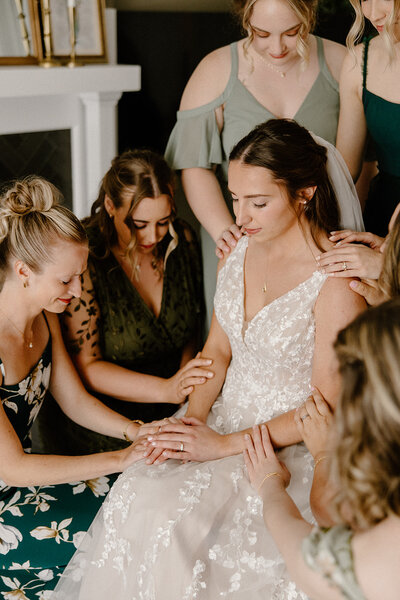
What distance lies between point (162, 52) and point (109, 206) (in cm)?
125

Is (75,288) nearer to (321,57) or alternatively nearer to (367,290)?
(367,290)

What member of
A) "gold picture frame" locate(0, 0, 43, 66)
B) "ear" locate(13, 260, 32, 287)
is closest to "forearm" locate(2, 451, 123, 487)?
"ear" locate(13, 260, 32, 287)

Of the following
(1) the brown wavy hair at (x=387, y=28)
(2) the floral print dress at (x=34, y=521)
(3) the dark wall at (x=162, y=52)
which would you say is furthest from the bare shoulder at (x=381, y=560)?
(3) the dark wall at (x=162, y=52)

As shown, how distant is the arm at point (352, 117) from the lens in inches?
84.2

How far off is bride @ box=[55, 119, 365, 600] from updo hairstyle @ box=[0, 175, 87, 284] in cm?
47

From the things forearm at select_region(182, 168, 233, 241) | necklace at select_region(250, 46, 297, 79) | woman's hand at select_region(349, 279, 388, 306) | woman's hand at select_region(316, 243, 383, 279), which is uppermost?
necklace at select_region(250, 46, 297, 79)

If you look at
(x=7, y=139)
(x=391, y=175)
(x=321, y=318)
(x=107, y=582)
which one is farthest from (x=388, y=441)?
(x=7, y=139)

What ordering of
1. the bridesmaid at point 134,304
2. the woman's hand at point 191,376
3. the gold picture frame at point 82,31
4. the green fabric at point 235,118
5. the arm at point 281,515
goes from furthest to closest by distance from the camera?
the gold picture frame at point 82,31
the green fabric at point 235,118
the bridesmaid at point 134,304
the woman's hand at point 191,376
the arm at point 281,515

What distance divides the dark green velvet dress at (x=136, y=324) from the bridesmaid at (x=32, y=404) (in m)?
0.32

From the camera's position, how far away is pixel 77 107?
10.2ft

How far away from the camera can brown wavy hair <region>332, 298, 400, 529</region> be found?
3.30 feet

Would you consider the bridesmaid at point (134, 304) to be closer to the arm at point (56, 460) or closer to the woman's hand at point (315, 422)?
the arm at point (56, 460)

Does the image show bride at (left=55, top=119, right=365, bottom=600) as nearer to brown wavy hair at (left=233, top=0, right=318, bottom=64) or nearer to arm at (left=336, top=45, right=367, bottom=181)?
arm at (left=336, top=45, right=367, bottom=181)

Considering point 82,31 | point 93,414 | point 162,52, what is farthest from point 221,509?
point 162,52
